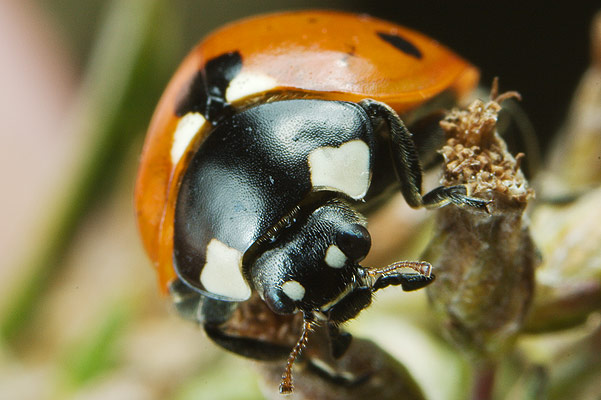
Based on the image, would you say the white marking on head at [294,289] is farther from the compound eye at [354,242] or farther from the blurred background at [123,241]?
the blurred background at [123,241]

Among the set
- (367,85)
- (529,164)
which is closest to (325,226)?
(367,85)

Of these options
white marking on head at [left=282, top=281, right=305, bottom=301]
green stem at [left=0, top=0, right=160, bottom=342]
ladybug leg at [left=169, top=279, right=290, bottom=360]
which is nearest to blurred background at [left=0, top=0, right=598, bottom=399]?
green stem at [left=0, top=0, right=160, bottom=342]

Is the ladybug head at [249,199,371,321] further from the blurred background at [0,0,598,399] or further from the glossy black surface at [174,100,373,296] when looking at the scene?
the blurred background at [0,0,598,399]

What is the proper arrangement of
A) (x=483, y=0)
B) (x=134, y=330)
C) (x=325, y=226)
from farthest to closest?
(x=483, y=0) < (x=134, y=330) < (x=325, y=226)

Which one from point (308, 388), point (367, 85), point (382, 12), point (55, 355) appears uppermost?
point (367, 85)

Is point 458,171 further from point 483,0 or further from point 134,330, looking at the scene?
point 483,0

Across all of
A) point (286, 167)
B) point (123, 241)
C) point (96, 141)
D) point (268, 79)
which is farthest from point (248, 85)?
point (123, 241)

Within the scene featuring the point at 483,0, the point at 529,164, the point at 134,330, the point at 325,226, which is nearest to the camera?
the point at 325,226

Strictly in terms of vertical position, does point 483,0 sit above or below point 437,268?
below
